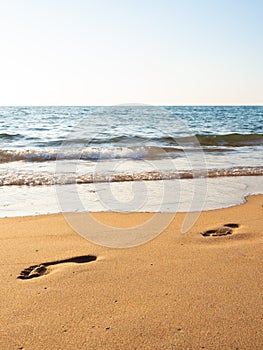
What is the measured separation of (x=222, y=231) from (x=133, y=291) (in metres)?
1.64

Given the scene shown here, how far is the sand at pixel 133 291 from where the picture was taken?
6.31 feet

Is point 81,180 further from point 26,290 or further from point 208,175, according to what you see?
point 26,290

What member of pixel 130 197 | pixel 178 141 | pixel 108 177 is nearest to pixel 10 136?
pixel 178 141

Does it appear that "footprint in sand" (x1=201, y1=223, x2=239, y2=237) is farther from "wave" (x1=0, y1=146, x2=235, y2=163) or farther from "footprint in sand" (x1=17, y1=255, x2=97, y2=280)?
"wave" (x1=0, y1=146, x2=235, y2=163)

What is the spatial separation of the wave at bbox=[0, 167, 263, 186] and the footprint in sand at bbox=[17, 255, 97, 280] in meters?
3.60

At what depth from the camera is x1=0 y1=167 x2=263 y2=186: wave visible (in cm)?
655

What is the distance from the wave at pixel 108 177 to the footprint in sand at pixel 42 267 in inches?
142

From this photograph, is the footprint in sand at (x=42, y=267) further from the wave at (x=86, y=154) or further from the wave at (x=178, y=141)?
the wave at (x=178, y=141)

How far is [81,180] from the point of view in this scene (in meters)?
6.71

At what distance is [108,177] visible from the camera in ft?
23.2

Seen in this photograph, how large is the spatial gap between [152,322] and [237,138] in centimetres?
1659

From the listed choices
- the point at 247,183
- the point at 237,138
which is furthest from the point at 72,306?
the point at 237,138

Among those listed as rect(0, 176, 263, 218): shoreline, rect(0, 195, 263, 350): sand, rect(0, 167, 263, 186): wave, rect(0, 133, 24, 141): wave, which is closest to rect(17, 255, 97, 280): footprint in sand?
rect(0, 195, 263, 350): sand

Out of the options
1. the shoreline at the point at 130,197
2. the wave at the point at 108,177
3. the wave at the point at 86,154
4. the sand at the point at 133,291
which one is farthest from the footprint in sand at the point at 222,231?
the wave at the point at 86,154
